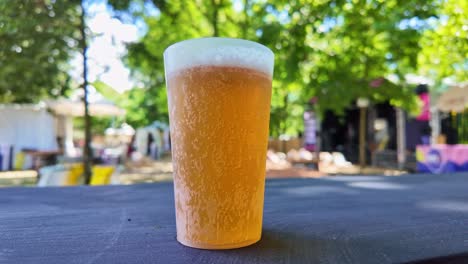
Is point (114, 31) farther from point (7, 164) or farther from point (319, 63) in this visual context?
point (7, 164)

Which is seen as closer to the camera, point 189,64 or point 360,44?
point 189,64

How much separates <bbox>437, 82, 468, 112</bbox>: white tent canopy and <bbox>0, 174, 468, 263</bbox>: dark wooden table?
227 inches

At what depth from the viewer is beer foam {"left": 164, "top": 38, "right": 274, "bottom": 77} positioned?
16.3 inches

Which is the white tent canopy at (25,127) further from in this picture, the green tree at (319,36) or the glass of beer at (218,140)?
the glass of beer at (218,140)

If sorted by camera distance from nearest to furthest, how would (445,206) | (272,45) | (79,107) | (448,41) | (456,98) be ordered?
(445,206)
(272,45)
(448,41)
(456,98)
(79,107)

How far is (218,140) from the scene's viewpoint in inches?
15.9

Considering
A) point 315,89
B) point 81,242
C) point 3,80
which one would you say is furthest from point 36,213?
point 3,80

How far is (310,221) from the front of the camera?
0.53m

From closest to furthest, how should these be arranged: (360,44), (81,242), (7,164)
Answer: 1. (81,242)
2. (360,44)
3. (7,164)

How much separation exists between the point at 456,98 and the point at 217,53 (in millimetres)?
6506

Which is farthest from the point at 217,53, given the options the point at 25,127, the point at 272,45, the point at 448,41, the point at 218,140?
the point at 25,127

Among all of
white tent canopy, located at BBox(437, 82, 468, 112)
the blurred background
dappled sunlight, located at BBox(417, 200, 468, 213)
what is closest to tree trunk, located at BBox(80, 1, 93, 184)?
the blurred background

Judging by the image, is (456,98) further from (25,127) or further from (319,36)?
(25,127)

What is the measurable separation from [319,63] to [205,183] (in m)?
3.94
